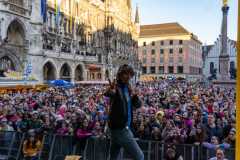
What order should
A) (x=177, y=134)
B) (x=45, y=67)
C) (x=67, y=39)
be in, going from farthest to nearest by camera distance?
(x=67, y=39)
(x=45, y=67)
(x=177, y=134)

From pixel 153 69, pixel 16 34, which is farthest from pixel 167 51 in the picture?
pixel 16 34

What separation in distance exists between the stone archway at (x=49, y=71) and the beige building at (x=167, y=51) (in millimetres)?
60330

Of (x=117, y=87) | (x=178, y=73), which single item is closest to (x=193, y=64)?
(x=178, y=73)

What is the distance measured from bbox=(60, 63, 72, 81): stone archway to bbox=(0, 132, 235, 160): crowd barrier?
127 feet

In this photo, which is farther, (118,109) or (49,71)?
(49,71)

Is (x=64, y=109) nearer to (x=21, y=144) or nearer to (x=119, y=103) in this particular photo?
(x=21, y=144)

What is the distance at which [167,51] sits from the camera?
Result: 102m

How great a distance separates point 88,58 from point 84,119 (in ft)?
146

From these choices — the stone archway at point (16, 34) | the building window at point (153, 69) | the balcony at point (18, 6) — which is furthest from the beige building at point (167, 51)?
the stone archway at point (16, 34)

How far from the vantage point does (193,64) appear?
10819 cm

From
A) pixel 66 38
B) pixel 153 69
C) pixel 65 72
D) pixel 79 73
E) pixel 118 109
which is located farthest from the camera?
pixel 153 69

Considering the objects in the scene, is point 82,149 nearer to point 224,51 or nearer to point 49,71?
point 49,71

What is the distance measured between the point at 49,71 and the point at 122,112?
42.5 m

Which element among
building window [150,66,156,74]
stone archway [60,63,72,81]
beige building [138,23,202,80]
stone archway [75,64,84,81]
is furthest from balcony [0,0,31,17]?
building window [150,66,156,74]
